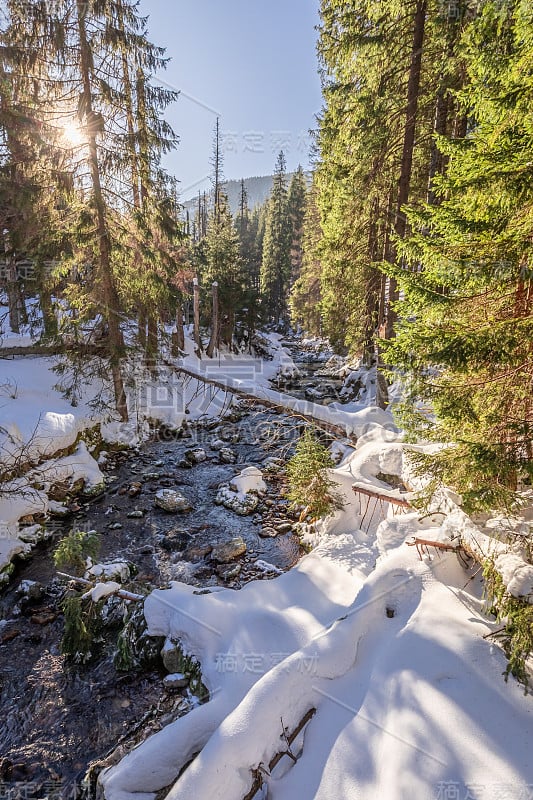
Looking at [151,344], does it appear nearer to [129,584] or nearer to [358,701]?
[129,584]

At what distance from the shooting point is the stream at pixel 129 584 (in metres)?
4.46

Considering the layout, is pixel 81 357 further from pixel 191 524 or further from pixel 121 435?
pixel 191 524

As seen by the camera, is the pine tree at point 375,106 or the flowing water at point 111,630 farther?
the pine tree at point 375,106

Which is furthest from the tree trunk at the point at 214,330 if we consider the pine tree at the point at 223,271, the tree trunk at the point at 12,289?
the tree trunk at the point at 12,289

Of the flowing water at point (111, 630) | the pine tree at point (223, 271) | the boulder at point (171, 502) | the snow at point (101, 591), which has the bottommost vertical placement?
the flowing water at point (111, 630)

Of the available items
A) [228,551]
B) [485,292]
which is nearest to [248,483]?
[228,551]

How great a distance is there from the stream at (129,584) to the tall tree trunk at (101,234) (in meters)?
3.31

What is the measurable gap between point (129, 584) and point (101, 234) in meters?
9.69

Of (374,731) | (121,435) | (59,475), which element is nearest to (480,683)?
(374,731)

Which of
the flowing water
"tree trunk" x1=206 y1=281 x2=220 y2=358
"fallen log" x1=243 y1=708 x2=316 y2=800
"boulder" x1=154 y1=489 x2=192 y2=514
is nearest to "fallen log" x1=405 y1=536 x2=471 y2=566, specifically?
"fallen log" x1=243 y1=708 x2=316 y2=800

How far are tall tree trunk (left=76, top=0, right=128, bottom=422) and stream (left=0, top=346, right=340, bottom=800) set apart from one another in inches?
130

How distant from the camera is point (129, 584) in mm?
6684

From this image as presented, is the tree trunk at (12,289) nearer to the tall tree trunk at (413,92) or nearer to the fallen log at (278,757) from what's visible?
the tall tree trunk at (413,92)

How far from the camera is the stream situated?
446 centimetres
